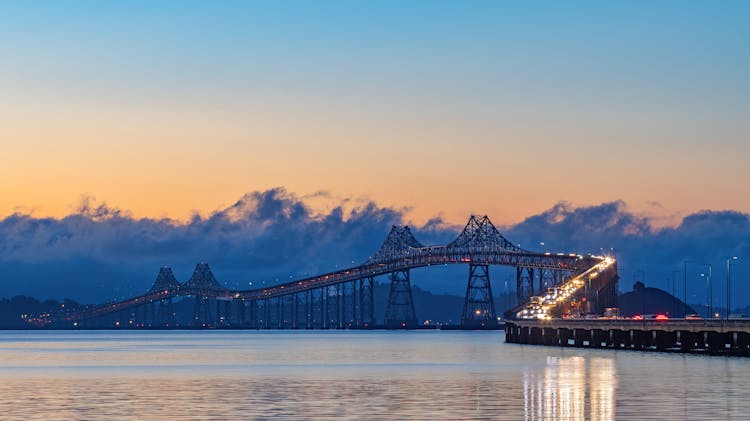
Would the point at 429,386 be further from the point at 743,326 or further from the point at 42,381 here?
A: the point at 743,326

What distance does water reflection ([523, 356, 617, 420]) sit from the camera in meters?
57.8

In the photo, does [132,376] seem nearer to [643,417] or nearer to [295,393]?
[295,393]

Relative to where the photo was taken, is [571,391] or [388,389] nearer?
[571,391]

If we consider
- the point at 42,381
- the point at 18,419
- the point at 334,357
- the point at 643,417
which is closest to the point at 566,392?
the point at 643,417

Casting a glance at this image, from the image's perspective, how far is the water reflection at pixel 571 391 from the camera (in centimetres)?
5784

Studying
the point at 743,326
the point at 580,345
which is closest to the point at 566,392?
the point at 743,326

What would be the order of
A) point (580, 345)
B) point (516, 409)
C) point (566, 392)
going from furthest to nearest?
1. point (580, 345)
2. point (566, 392)
3. point (516, 409)

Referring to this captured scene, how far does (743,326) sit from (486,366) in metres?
19.0

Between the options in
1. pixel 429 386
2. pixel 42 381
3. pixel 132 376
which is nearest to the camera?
pixel 429 386

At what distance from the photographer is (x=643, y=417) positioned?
5544 centimetres

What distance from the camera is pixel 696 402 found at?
6294cm

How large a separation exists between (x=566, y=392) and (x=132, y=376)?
32.9 meters

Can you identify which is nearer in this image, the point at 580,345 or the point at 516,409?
the point at 516,409

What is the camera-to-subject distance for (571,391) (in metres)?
72.7
